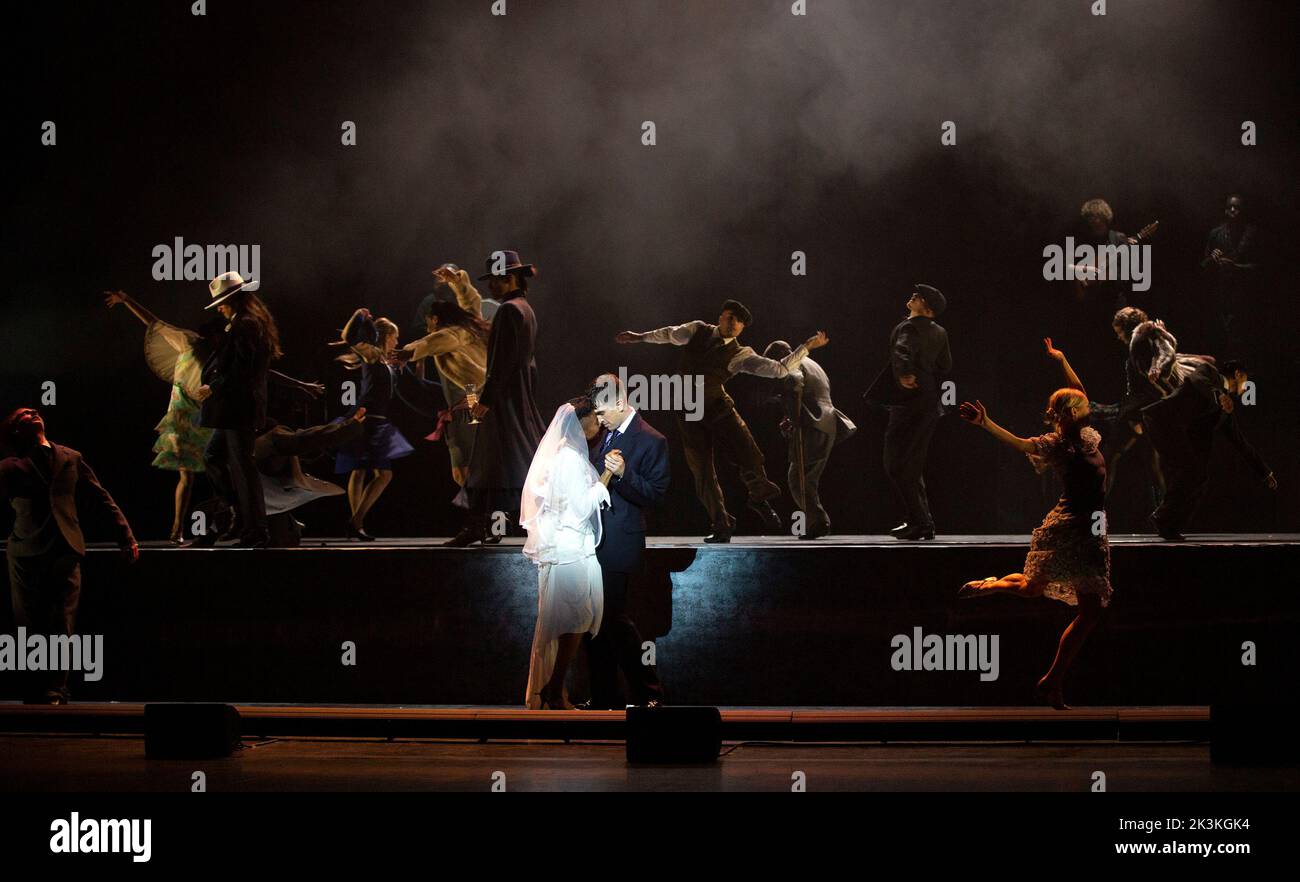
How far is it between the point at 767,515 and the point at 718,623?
6.12 ft

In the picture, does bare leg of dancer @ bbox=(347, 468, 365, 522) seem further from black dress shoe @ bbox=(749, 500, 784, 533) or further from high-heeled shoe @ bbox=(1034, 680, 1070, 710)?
high-heeled shoe @ bbox=(1034, 680, 1070, 710)

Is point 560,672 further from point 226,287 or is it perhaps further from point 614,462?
point 226,287

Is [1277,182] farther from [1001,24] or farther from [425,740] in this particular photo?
[425,740]

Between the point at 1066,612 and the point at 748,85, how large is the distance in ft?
16.9

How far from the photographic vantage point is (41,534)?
413 inches

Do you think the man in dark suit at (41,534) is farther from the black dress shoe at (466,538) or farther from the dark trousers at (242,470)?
the black dress shoe at (466,538)

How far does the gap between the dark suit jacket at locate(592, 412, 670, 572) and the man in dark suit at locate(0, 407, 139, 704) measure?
3699 mm

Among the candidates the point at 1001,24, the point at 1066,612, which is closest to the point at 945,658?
the point at 1066,612

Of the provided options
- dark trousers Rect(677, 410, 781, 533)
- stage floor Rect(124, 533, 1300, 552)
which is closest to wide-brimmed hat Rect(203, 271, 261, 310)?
stage floor Rect(124, 533, 1300, 552)

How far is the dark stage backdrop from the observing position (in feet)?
42.2
